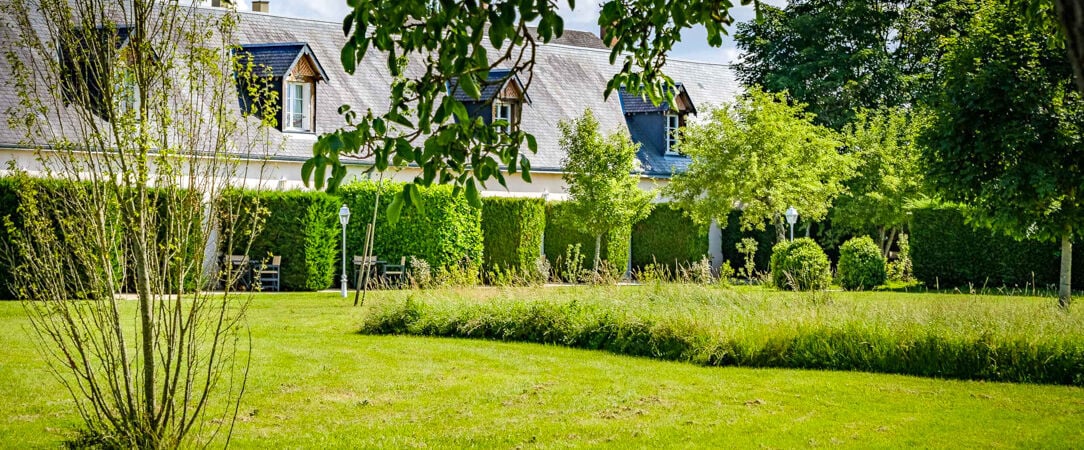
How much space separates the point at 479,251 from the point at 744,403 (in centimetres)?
1785

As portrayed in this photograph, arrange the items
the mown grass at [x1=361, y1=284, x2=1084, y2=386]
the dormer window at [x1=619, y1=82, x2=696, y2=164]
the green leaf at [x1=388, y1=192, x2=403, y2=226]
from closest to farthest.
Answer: the green leaf at [x1=388, y1=192, x2=403, y2=226]
the mown grass at [x1=361, y1=284, x2=1084, y2=386]
the dormer window at [x1=619, y1=82, x2=696, y2=164]

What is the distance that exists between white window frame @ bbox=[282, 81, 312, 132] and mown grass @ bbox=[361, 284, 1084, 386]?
12.0 meters

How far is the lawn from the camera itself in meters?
8.73

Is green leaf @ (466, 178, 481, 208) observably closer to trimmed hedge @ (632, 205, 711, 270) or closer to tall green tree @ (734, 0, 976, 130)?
trimmed hedge @ (632, 205, 711, 270)

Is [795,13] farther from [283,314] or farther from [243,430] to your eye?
[243,430]

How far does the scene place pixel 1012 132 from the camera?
60.2 ft

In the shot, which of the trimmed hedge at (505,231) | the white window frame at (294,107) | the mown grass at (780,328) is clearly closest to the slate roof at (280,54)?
the white window frame at (294,107)

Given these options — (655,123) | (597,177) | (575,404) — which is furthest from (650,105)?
(575,404)

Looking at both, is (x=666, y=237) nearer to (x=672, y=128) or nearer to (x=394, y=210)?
(x=672, y=128)

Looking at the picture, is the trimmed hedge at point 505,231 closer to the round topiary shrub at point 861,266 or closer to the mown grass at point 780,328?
the round topiary shrub at point 861,266

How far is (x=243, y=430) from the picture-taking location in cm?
901

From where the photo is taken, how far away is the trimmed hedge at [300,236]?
24.7m

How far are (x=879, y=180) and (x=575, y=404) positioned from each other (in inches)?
960

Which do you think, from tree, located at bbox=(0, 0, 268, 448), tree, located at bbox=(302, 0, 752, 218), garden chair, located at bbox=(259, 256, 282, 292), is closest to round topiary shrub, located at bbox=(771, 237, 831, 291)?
garden chair, located at bbox=(259, 256, 282, 292)
